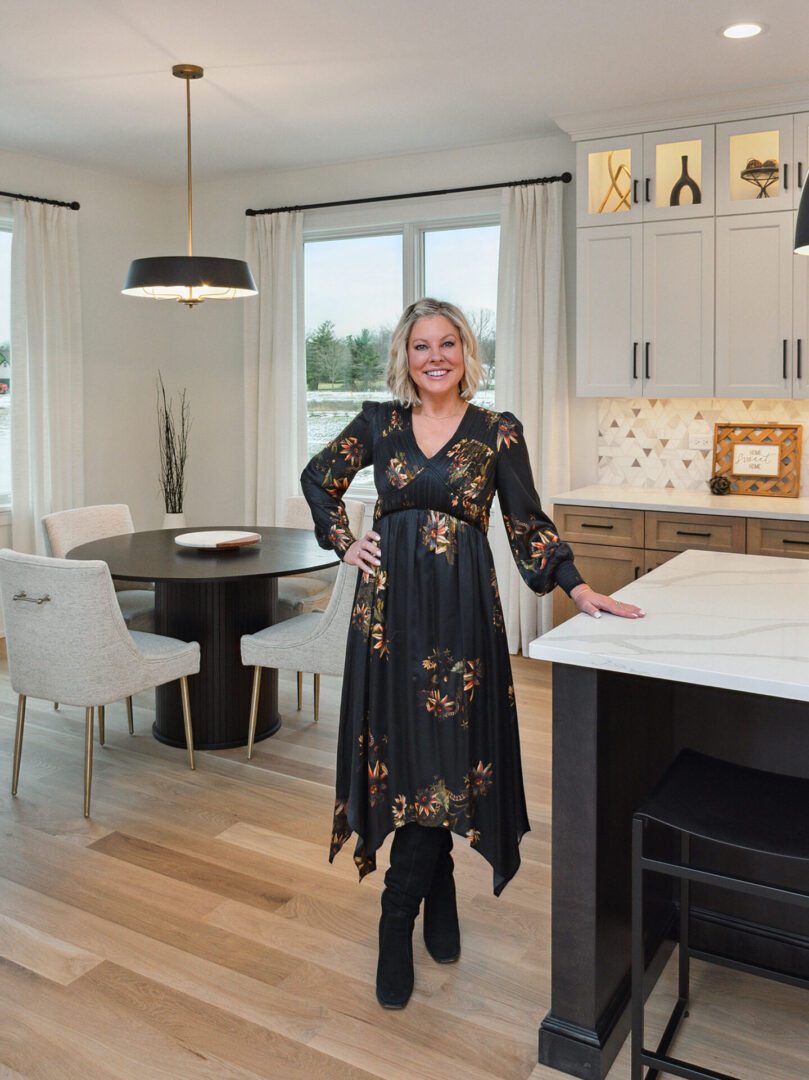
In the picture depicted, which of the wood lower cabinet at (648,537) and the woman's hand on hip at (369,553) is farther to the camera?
the wood lower cabinet at (648,537)

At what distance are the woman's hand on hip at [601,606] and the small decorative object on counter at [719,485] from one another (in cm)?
279

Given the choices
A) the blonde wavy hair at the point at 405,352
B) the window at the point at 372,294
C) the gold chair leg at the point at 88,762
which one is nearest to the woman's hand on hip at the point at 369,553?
the blonde wavy hair at the point at 405,352

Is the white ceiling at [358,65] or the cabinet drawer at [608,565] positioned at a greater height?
the white ceiling at [358,65]

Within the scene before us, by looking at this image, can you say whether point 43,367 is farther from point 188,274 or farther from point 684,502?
point 684,502

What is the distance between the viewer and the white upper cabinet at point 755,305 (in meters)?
4.32

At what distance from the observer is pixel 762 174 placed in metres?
4.42

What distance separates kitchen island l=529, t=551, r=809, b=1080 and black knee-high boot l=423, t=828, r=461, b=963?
42cm

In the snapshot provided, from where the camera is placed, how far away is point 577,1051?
6.56 ft

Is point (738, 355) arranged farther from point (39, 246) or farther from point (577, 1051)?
point (39, 246)

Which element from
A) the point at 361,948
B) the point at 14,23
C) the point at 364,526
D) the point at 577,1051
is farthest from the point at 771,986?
the point at 14,23

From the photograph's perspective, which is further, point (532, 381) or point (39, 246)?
point (39, 246)

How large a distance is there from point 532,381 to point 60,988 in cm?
376

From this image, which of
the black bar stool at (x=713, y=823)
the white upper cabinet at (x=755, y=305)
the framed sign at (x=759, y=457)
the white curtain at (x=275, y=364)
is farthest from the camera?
the white curtain at (x=275, y=364)

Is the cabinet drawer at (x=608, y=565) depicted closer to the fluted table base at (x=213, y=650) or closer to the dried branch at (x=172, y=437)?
the fluted table base at (x=213, y=650)
